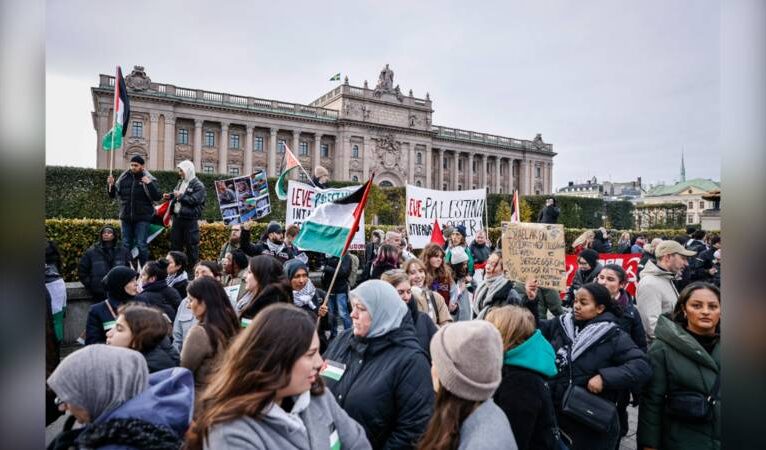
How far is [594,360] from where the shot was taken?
3611 millimetres

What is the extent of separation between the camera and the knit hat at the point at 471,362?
2195 mm

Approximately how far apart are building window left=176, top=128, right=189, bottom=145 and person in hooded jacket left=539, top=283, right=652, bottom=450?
5630 centimetres

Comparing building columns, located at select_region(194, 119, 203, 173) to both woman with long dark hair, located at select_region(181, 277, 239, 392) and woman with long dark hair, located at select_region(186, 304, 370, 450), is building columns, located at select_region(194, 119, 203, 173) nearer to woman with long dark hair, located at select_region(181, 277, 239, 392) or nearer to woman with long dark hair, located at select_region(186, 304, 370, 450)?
woman with long dark hair, located at select_region(181, 277, 239, 392)

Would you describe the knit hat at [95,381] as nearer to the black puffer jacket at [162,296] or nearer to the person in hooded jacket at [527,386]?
the person in hooded jacket at [527,386]

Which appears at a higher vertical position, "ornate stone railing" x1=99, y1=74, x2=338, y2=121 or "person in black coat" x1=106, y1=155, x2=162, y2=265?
"ornate stone railing" x1=99, y1=74, x2=338, y2=121

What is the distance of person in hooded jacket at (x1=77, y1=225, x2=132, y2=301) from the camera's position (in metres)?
7.32

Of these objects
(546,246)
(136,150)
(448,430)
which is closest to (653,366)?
(448,430)

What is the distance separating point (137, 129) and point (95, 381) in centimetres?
5418

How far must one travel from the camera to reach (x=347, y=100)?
204 feet

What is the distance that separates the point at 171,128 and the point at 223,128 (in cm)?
621

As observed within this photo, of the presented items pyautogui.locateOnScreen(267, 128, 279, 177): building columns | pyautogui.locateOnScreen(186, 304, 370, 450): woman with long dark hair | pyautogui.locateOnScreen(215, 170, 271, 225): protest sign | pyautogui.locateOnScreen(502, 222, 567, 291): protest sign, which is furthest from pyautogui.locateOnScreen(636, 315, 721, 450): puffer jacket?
pyautogui.locateOnScreen(267, 128, 279, 177): building columns

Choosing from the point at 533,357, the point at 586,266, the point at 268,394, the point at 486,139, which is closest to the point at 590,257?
the point at 586,266

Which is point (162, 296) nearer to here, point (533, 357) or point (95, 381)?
point (95, 381)

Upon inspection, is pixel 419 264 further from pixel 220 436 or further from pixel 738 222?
pixel 738 222
